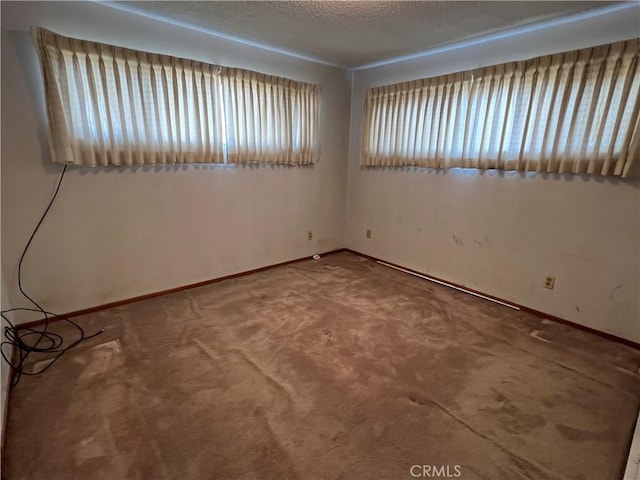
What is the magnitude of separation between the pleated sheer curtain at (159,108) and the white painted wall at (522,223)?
3.90 feet

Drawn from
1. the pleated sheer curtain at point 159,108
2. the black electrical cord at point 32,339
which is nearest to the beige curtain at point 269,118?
the pleated sheer curtain at point 159,108

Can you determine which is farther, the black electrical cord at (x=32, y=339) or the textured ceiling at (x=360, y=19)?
the textured ceiling at (x=360, y=19)

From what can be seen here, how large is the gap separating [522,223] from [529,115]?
2.84 ft

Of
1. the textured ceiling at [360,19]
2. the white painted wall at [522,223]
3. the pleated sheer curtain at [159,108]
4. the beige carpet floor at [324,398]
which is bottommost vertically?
the beige carpet floor at [324,398]

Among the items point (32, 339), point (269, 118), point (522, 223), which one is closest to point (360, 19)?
point (269, 118)

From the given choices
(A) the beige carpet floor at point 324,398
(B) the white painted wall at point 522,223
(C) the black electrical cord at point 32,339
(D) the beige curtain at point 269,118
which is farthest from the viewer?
(D) the beige curtain at point 269,118

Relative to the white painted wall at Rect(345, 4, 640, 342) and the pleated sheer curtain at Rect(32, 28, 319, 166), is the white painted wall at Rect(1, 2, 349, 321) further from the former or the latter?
the white painted wall at Rect(345, 4, 640, 342)

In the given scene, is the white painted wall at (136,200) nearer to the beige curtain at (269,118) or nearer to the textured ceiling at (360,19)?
the beige curtain at (269,118)

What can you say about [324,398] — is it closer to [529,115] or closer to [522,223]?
[522,223]

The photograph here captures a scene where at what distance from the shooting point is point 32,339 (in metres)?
2.35

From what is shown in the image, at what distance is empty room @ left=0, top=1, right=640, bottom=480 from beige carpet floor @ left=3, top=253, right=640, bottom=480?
0.04 ft

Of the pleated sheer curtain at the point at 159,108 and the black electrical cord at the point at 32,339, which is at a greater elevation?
the pleated sheer curtain at the point at 159,108

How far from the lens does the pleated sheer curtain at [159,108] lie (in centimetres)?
232

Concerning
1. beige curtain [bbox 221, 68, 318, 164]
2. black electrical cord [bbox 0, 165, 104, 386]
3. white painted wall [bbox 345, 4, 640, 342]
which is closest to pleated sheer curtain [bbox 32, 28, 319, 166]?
beige curtain [bbox 221, 68, 318, 164]
